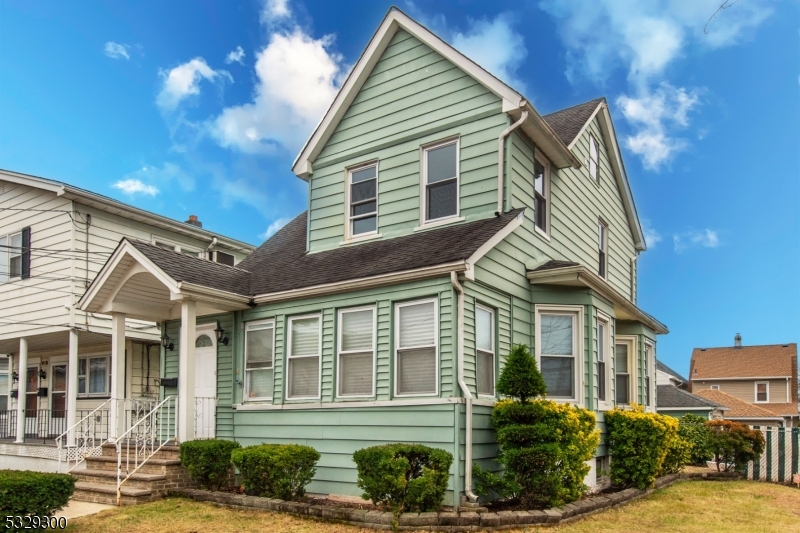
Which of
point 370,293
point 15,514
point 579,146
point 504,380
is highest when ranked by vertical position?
point 579,146

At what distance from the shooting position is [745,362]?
161ft

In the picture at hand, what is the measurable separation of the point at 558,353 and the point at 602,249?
19.8 ft

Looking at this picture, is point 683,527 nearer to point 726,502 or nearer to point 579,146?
point 726,502

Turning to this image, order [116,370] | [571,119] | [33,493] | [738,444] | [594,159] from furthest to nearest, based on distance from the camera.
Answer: [594,159], [571,119], [738,444], [116,370], [33,493]

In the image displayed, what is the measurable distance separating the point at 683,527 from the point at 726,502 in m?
2.99

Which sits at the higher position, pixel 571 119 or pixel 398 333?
pixel 571 119

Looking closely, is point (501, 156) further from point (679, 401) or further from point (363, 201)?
Answer: point (679, 401)

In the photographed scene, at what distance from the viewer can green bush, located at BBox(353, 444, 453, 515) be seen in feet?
28.3

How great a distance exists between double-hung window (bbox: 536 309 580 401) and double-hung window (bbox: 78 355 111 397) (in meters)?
12.9

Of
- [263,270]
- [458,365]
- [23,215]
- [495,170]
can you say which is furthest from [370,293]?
[23,215]

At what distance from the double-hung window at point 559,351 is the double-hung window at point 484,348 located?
1.42 m

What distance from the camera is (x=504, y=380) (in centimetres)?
982

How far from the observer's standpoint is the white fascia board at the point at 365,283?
994 centimetres

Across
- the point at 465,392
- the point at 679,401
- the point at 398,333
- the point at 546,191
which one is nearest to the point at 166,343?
the point at 398,333
